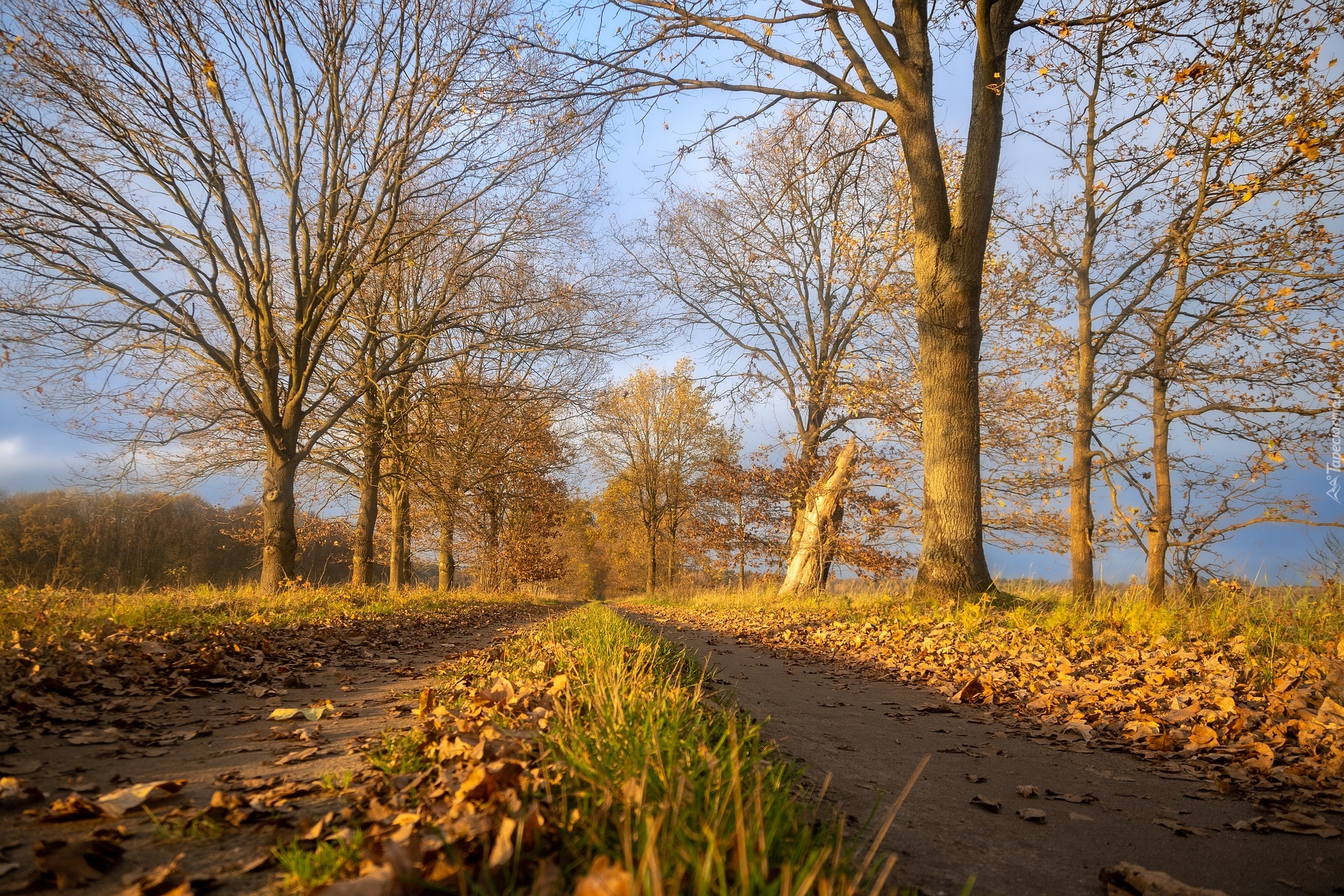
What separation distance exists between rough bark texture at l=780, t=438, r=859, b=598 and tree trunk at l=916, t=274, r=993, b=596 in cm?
740

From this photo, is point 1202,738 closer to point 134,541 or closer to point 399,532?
point 399,532

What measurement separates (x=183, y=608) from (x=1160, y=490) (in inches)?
571

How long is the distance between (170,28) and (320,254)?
11.4 feet

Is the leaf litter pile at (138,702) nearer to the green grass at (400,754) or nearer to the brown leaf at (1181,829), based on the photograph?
the green grass at (400,754)

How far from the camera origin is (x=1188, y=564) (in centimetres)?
1020

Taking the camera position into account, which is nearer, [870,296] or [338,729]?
[338,729]

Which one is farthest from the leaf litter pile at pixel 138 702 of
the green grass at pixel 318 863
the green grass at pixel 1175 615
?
the green grass at pixel 1175 615

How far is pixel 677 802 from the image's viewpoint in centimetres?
146

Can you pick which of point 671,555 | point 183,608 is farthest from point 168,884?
point 671,555

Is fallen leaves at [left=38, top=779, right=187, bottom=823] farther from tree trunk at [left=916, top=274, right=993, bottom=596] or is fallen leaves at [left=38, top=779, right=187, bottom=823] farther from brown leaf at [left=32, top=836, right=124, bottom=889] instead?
tree trunk at [left=916, top=274, right=993, bottom=596]

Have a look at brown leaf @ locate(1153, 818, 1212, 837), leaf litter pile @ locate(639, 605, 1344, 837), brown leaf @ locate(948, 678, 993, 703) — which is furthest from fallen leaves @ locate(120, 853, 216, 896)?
brown leaf @ locate(948, 678, 993, 703)

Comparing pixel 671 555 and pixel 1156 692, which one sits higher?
pixel 1156 692

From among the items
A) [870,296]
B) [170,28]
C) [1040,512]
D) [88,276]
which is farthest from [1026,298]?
[88,276]

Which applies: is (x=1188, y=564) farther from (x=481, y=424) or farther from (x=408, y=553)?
(x=408, y=553)
